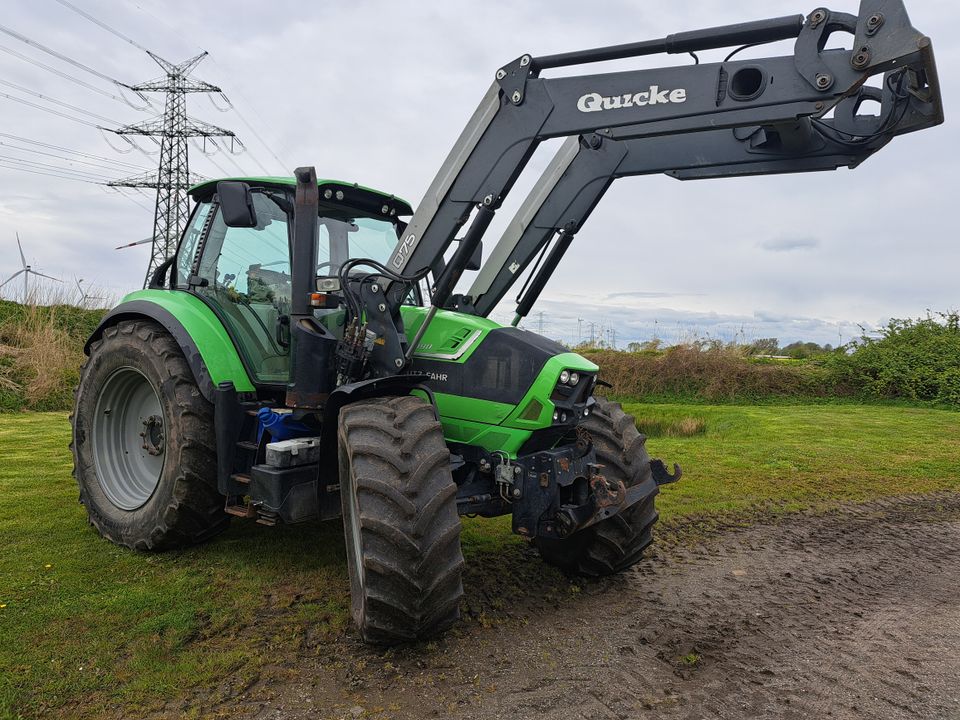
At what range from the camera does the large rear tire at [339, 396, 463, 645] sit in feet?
10.3

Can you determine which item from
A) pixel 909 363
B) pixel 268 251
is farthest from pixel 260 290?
pixel 909 363

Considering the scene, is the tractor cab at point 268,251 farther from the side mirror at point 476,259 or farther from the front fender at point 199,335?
the side mirror at point 476,259

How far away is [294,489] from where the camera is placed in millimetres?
4004

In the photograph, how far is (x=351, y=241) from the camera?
4.91 metres

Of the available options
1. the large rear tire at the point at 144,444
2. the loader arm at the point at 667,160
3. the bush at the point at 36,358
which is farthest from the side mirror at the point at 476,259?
the bush at the point at 36,358

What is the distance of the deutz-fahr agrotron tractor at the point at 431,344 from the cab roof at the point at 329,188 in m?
0.02

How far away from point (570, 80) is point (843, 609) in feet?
11.4

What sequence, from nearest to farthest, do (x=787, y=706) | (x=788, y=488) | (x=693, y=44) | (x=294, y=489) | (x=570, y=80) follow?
(x=787, y=706) < (x=693, y=44) < (x=570, y=80) < (x=294, y=489) < (x=788, y=488)

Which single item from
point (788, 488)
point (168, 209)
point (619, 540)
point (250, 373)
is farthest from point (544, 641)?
point (168, 209)

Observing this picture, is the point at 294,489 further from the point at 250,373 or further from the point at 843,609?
the point at 843,609

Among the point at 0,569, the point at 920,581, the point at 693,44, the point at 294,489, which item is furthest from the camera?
the point at 920,581

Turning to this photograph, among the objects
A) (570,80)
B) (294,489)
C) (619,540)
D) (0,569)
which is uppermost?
(570,80)

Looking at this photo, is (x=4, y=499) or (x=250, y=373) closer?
(x=250, y=373)

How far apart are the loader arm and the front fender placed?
1.68 metres
